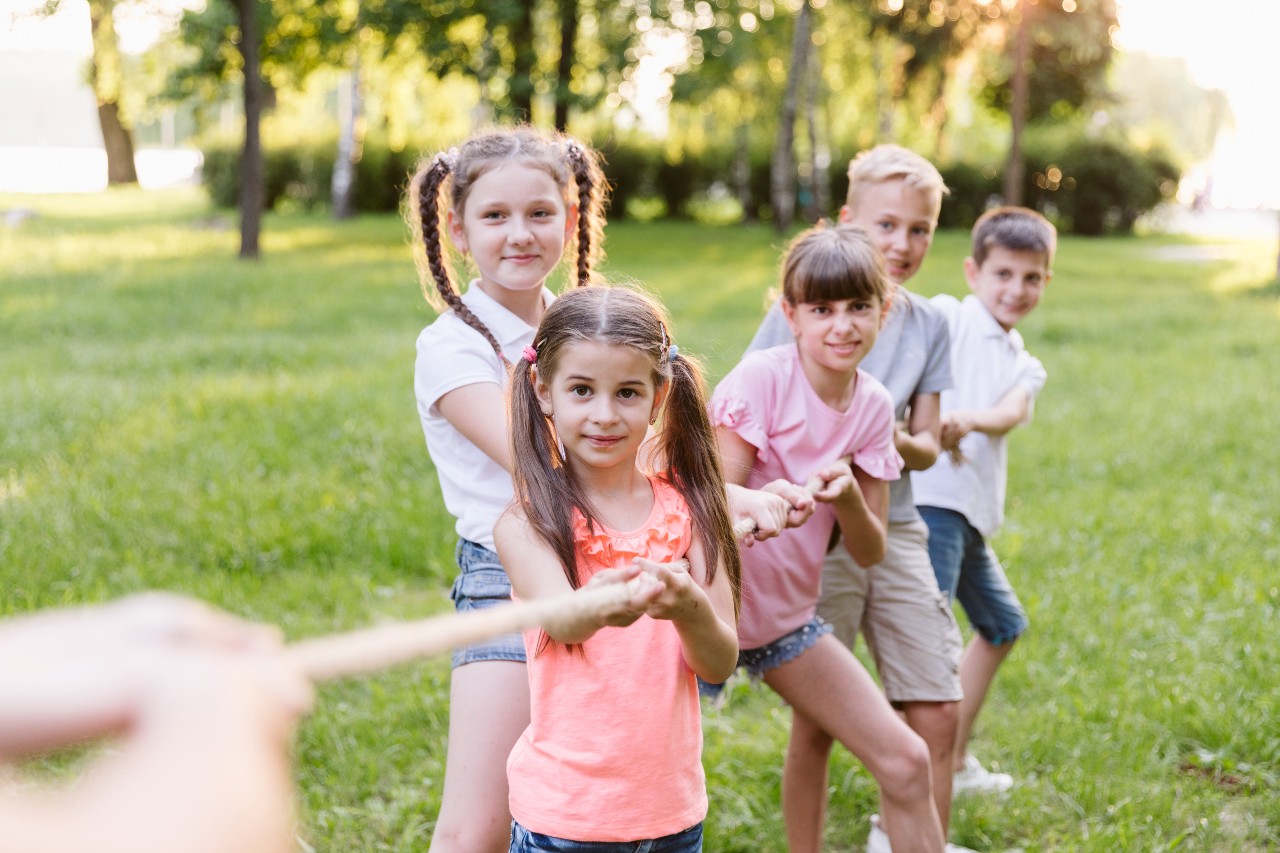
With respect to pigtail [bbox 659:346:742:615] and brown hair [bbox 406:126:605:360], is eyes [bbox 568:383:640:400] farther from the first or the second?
brown hair [bbox 406:126:605:360]

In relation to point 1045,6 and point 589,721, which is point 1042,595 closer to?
point 589,721

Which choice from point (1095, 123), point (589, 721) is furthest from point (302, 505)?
point (1095, 123)

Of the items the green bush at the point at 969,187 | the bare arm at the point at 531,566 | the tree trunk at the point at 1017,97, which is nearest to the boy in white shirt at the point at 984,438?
the bare arm at the point at 531,566

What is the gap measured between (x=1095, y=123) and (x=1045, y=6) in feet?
31.9

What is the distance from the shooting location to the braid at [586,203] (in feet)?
9.53

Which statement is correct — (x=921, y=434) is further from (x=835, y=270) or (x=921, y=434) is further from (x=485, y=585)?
(x=485, y=585)

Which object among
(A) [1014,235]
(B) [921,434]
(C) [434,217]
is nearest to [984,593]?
(B) [921,434]

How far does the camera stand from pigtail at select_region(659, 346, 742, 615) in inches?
87.2

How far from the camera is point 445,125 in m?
28.0

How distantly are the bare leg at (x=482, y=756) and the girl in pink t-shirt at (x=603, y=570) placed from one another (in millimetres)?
241

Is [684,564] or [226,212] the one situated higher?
[684,564]

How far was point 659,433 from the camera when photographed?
2277 mm

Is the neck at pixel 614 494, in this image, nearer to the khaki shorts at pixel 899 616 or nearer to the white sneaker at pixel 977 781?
the khaki shorts at pixel 899 616

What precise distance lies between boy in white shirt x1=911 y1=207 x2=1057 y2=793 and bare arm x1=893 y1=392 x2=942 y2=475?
0.80 ft
